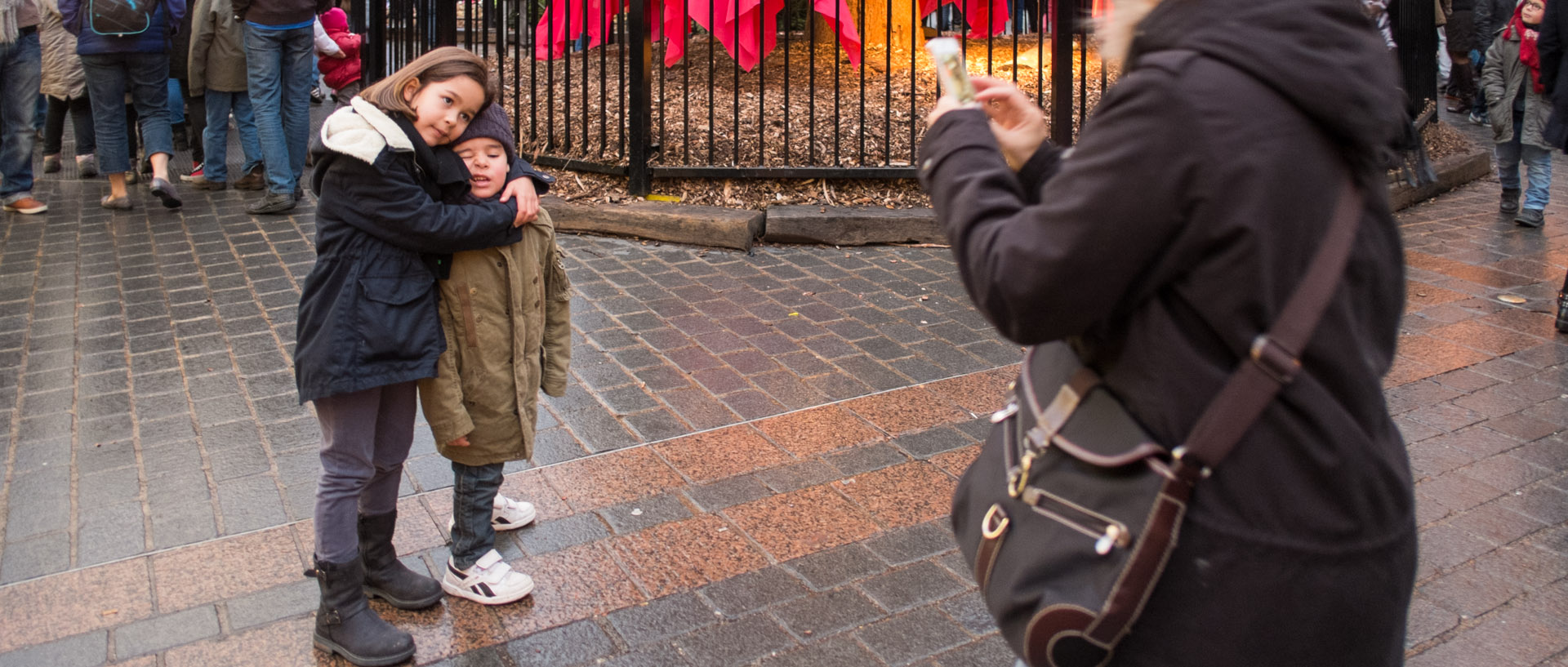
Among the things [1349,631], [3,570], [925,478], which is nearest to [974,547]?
[1349,631]

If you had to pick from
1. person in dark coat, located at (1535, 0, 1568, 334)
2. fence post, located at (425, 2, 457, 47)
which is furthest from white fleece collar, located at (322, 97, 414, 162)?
fence post, located at (425, 2, 457, 47)

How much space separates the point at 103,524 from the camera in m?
3.64

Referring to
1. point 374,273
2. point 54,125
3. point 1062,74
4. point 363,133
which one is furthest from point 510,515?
point 54,125

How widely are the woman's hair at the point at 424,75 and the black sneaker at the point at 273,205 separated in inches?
204

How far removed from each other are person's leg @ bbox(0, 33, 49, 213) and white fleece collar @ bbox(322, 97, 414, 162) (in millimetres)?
6143

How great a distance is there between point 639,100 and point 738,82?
873mm

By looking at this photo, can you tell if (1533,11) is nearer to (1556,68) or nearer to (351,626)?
(1556,68)

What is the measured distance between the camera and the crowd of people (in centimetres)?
758

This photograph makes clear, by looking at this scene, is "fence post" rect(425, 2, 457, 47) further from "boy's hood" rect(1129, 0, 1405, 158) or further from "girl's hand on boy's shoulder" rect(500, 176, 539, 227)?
"boy's hood" rect(1129, 0, 1405, 158)

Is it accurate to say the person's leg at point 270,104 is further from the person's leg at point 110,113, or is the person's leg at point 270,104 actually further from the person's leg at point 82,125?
the person's leg at point 82,125

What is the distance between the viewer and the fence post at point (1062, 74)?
734cm

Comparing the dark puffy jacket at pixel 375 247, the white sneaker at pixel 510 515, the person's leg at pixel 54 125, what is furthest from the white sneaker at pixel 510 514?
the person's leg at pixel 54 125

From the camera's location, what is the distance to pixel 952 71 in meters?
1.73

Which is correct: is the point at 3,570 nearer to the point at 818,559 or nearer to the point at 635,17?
the point at 818,559
